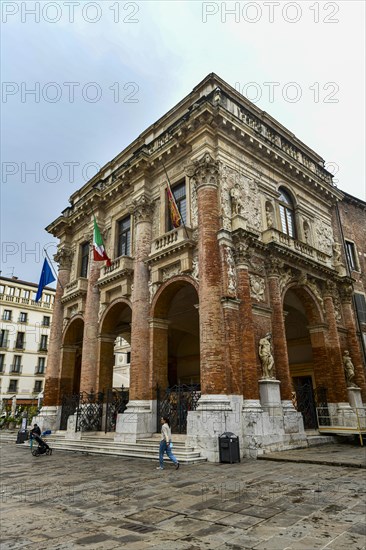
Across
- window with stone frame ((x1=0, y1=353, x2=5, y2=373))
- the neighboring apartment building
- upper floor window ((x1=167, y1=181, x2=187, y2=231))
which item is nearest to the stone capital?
upper floor window ((x1=167, y1=181, x2=187, y2=231))

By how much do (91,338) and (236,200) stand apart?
10.2 meters

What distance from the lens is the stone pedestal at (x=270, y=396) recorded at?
13180 mm

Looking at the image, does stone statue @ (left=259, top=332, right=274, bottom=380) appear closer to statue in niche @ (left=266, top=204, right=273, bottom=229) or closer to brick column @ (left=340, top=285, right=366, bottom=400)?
statue in niche @ (left=266, top=204, right=273, bottom=229)

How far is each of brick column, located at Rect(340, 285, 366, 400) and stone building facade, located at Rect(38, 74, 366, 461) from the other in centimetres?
6

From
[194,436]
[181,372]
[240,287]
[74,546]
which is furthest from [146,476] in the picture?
[181,372]

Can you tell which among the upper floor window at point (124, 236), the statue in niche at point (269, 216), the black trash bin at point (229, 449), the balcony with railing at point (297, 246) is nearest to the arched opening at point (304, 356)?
the balcony with railing at point (297, 246)

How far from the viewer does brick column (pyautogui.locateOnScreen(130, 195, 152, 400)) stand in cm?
1530

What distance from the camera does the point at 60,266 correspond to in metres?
23.9

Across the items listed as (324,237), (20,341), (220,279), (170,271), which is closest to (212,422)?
(220,279)

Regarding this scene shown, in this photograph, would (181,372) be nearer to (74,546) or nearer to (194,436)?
(194,436)

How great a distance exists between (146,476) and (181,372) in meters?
17.0

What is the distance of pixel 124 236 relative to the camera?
20.1m

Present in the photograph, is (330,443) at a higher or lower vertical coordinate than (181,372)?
lower

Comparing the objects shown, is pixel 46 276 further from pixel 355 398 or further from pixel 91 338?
pixel 355 398
